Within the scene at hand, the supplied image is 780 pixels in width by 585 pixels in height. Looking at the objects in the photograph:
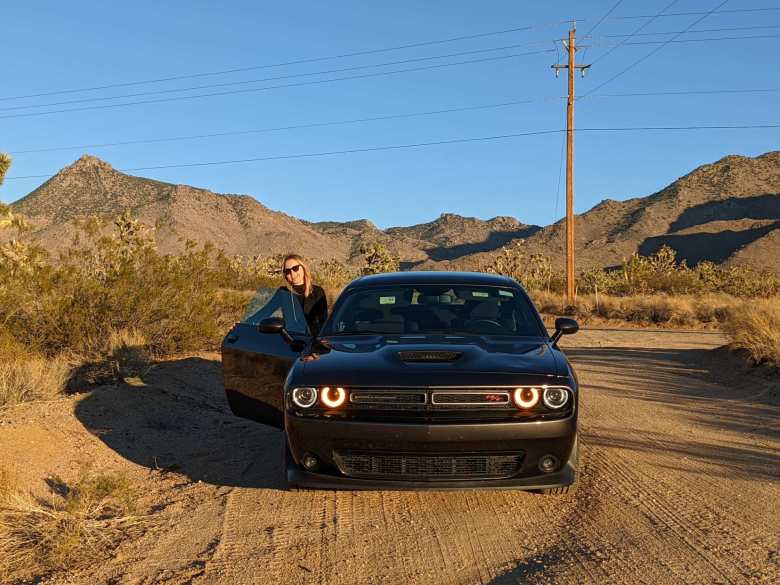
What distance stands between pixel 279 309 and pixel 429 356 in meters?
2.39

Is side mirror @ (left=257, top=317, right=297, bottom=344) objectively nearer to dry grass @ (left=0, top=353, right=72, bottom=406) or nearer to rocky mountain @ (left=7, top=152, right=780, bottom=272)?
dry grass @ (left=0, top=353, right=72, bottom=406)

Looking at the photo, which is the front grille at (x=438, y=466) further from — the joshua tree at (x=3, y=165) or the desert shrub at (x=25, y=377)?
the joshua tree at (x=3, y=165)

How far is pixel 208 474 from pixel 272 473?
0.60 m

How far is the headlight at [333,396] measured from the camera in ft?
16.1

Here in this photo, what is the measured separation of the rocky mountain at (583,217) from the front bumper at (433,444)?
79465 mm

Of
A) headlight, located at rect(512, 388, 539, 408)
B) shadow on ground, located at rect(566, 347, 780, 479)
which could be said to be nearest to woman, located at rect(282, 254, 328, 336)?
shadow on ground, located at rect(566, 347, 780, 479)

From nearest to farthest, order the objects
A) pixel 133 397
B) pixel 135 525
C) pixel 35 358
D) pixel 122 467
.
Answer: pixel 135 525 < pixel 122 467 < pixel 133 397 < pixel 35 358

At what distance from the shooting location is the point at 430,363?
5113 mm

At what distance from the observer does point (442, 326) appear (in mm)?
6398

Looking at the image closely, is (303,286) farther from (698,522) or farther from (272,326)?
(698,522)

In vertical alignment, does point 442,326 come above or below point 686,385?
above

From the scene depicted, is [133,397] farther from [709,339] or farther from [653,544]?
[709,339]

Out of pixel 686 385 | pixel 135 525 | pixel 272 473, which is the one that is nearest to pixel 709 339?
pixel 686 385

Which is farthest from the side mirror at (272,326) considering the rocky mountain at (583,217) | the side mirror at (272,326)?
the rocky mountain at (583,217)
